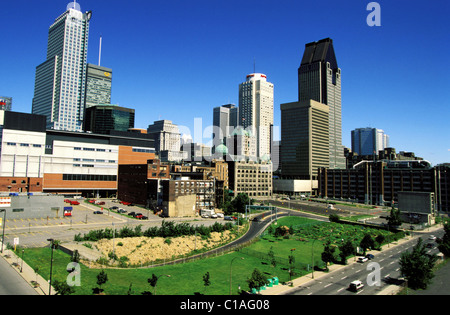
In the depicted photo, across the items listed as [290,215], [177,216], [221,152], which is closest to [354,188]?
[290,215]

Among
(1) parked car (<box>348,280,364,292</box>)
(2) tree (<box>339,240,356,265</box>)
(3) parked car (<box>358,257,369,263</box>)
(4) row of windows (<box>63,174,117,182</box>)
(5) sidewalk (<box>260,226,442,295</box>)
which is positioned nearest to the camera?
(5) sidewalk (<box>260,226,442,295</box>)

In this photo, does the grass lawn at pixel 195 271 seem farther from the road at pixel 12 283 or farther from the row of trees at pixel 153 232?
the row of trees at pixel 153 232

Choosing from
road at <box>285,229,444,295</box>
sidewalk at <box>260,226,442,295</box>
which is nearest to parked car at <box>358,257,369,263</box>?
road at <box>285,229,444,295</box>

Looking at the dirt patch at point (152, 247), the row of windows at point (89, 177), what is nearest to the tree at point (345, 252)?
the dirt patch at point (152, 247)

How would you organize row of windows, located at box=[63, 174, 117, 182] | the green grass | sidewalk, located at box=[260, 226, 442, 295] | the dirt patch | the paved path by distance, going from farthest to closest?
1. row of windows, located at box=[63, 174, 117, 182]
2. the dirt patch
3. sidewalk, located at box=[260, 226, 442, 295]
4. the green grass
5. the paved path

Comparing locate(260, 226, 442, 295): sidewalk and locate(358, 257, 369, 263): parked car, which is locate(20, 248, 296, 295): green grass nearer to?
locate(260, 226, 442, 295): sidewalk

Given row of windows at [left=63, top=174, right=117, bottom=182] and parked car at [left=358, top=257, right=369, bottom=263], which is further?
row of windows at [left=63, top=174, right=117, bottom=182]

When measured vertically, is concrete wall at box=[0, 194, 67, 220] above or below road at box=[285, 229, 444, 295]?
above
